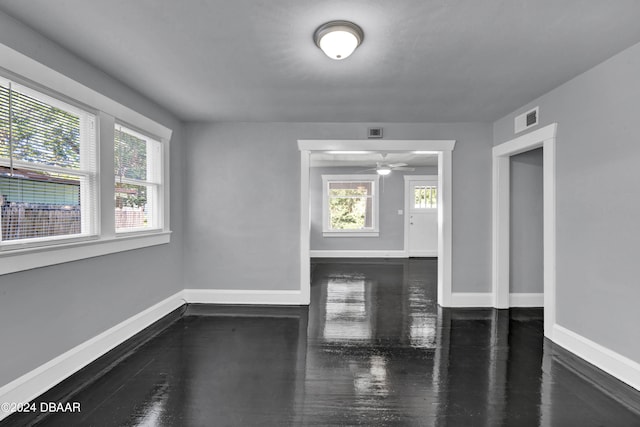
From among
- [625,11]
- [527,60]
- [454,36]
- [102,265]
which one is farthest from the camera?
[102,265]

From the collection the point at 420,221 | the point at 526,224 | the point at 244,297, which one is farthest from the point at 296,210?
the point at 420,221

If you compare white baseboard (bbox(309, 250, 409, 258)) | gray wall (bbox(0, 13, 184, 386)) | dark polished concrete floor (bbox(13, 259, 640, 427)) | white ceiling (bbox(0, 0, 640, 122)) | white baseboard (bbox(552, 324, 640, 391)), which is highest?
white ceiling (bbox(0, 0, 640, 122))

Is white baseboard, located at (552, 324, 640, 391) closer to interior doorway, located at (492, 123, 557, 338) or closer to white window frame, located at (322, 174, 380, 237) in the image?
interior doorway, located at (492, 123, 557, 338)

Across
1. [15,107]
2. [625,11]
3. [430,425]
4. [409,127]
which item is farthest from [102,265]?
[625,11]

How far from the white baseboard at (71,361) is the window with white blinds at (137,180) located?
91 centimetres

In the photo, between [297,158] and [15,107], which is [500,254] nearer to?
[297,158]

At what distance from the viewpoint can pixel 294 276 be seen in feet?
13.8

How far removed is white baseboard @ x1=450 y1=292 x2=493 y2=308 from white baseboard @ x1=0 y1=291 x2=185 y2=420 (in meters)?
3.64

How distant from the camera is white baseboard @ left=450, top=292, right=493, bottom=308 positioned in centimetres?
413

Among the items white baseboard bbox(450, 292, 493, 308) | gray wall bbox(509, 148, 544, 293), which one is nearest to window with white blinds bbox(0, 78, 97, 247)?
white baseboard bbox(450, 292, 493, 308)

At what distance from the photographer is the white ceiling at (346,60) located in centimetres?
182

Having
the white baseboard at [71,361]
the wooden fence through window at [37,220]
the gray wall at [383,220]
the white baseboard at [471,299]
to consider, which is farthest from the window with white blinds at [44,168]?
the gray wall at [383,220]

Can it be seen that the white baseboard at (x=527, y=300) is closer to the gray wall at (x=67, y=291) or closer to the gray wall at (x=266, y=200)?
the gray wall at (x=266, y=200)

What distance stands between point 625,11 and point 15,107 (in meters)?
3.70
